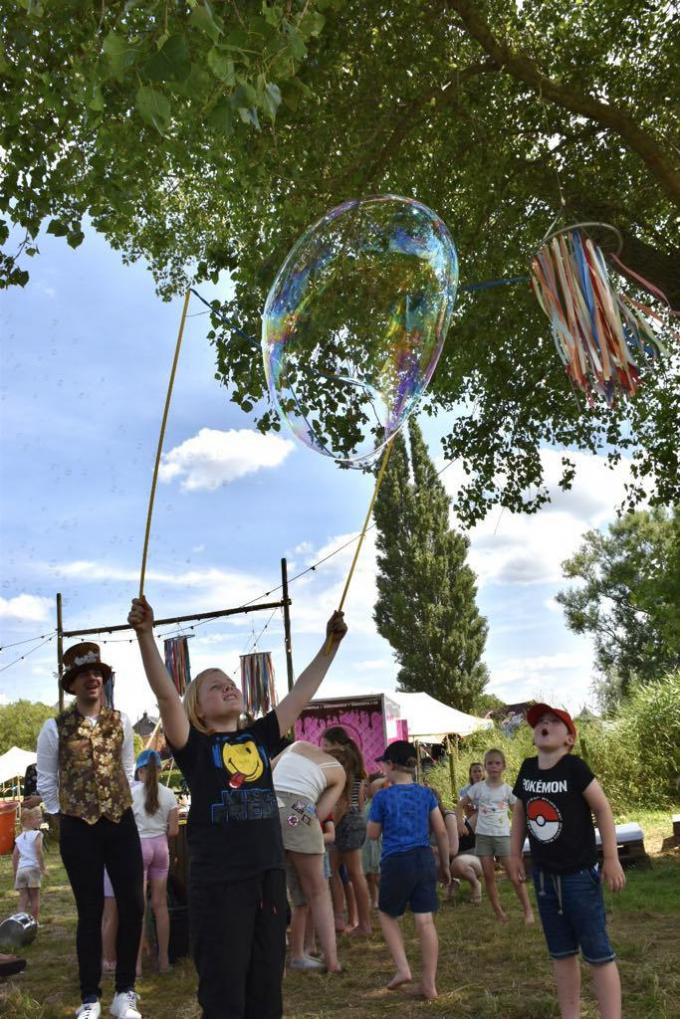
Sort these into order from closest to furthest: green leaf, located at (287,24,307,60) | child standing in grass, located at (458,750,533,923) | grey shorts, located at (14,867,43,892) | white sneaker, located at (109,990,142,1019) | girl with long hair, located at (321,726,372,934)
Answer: green leaf, located at (287,24,307,60), white sneaker, located at (109,990,142,1019), girl with long hair, located at (321,726,372,934), child standing in grass, located at (458,750,533,923), grey shorts, located at (14,867,43,892)

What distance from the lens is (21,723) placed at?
63406mm

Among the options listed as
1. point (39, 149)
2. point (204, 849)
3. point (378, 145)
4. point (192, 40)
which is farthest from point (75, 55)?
point (204, 849)

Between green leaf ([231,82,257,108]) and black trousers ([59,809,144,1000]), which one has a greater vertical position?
green leaf ([231,82,257,108])

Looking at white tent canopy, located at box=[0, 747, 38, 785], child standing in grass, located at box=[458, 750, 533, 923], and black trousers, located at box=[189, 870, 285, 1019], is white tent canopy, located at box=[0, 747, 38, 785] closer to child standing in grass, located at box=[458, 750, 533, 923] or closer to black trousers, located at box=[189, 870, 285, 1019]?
child standing in grass, located at box=[458, 750, 533, 923]

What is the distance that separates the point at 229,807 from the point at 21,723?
65211mm

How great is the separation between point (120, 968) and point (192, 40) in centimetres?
519

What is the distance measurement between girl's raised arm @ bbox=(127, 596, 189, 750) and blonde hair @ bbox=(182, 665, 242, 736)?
18 centimetres

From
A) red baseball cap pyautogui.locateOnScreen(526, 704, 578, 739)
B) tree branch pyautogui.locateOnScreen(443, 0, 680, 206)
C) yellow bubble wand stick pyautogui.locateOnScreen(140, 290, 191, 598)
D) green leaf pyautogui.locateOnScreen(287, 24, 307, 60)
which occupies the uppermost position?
tree branch pyautogui.locateOnScreen(443, 0, 680, 206)

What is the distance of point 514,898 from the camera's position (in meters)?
9.53

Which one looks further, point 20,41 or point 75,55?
point 75,55

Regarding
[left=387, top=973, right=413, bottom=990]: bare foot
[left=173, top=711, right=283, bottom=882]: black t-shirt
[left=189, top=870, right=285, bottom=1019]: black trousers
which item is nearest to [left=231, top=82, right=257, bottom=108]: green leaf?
[left=173, top=711, right=283, bottom=882]: black t-shirt

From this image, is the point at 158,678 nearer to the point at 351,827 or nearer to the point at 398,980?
the point at 398,980

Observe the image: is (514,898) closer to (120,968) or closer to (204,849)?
(120,968)

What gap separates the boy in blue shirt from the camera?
17.9 feet
